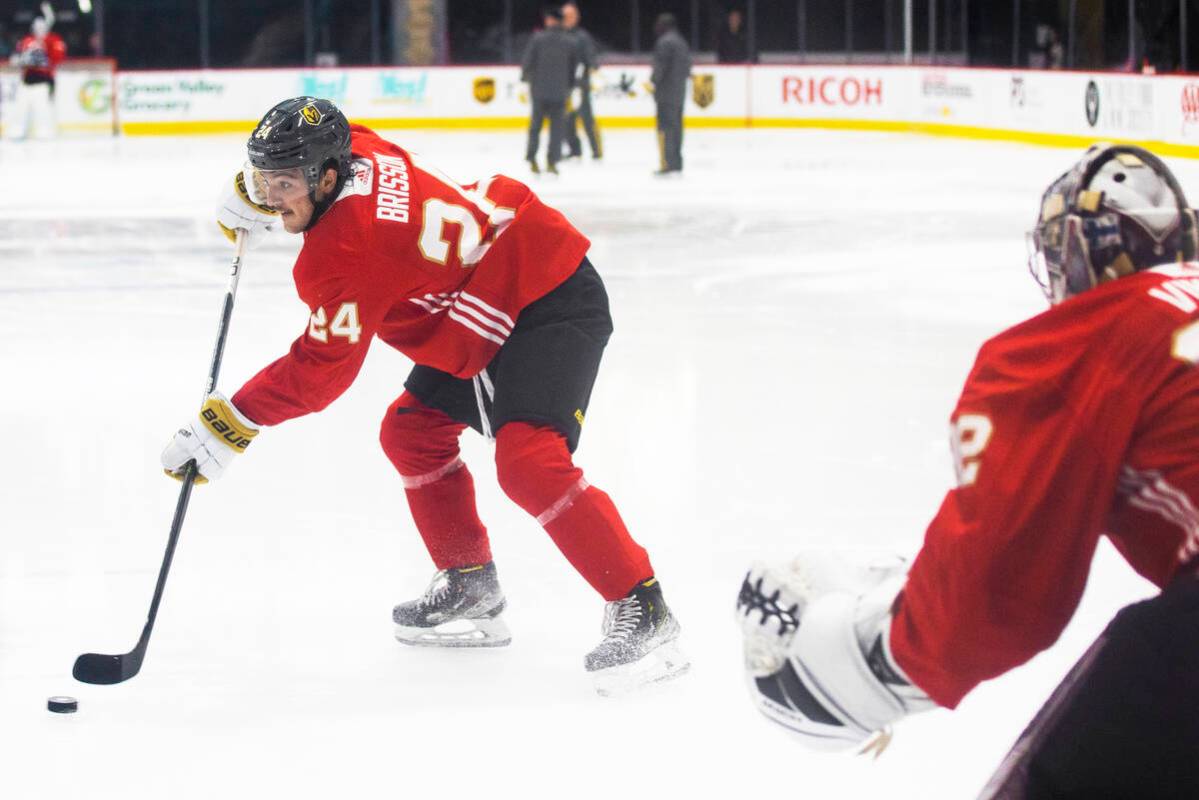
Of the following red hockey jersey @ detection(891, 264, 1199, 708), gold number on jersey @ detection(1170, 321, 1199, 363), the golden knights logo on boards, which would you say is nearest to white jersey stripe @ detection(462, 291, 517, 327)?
the golden knights logo on boards

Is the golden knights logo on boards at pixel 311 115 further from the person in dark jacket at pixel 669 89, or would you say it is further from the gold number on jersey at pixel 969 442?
the person in dark jacket at pixel 669 89

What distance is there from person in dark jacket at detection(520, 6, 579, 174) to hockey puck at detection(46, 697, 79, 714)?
36.7 feet

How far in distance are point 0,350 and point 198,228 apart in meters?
4.17

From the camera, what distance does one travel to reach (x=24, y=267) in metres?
8.59

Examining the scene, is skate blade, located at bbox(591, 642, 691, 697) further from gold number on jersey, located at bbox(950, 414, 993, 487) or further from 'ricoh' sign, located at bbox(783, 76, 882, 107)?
'ricoh' sign, located at bbox(783, 76, 882, 107)

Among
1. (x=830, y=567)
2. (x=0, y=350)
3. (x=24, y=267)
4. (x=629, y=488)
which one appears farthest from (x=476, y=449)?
(x=24, y=267)

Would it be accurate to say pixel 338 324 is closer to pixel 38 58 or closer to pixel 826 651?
pixel 826 651

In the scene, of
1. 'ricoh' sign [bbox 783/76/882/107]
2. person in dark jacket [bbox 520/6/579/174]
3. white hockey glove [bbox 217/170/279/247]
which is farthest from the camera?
'ricoh' sign [bbox 783/76/882/107]

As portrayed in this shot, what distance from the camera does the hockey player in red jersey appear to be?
4.18 ft

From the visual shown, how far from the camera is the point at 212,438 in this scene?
2.82 meters

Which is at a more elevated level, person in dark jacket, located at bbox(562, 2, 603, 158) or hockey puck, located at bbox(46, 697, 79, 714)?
person in dark jacket, located at bbox(562, 2, 603, 158)

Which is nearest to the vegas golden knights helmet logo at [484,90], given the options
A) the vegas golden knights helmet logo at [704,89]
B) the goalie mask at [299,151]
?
the vegas golden knights helmet logo at [704,89]

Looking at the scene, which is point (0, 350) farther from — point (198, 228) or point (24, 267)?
point (198, 228)

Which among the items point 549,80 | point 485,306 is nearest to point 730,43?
point 549,80
